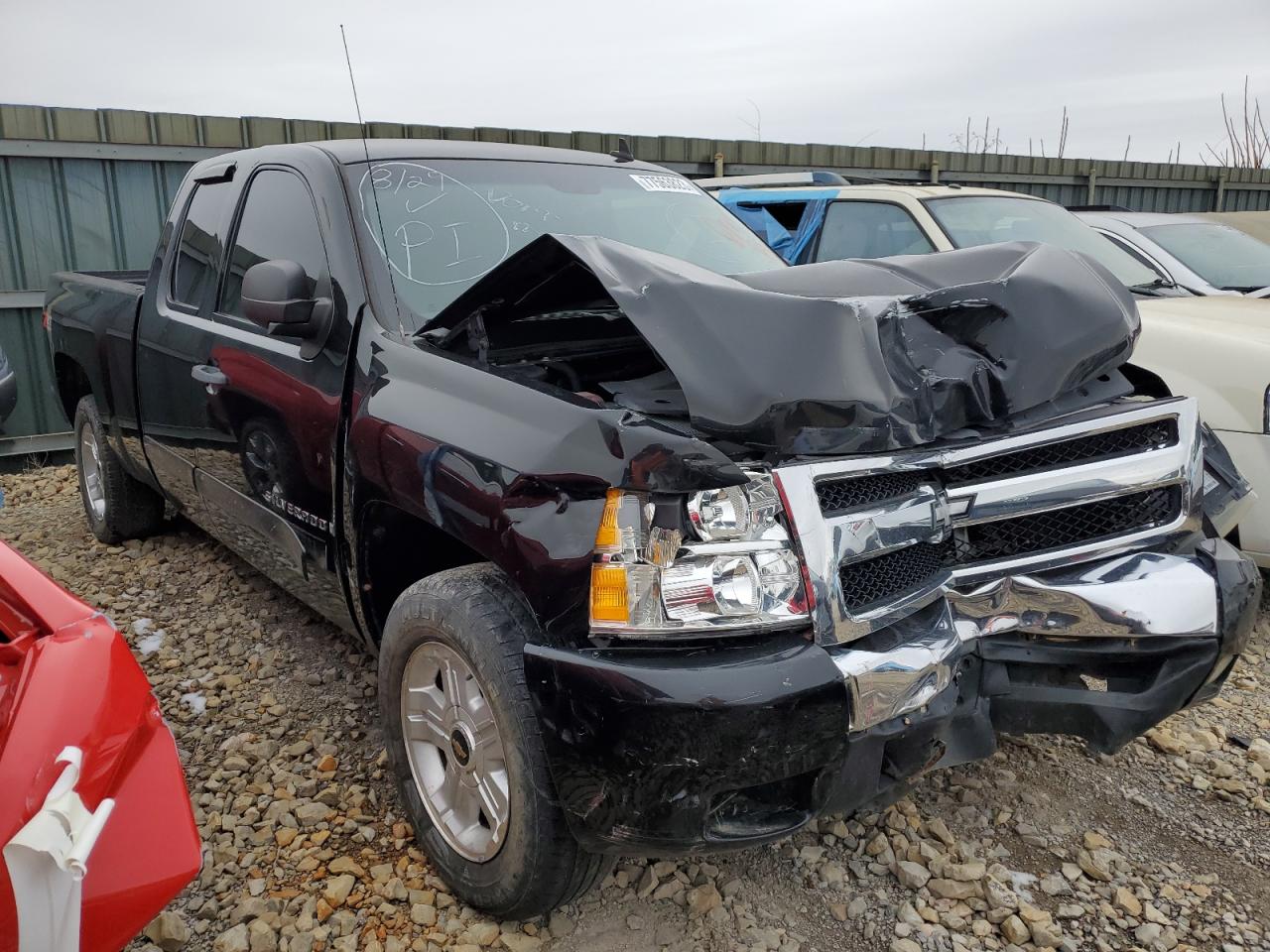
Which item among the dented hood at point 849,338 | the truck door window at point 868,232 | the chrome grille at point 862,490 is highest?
the truck door window at point 868,232

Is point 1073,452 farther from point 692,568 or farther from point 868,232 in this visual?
point 868,232

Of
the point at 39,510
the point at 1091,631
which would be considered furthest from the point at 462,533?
the point at 39,510

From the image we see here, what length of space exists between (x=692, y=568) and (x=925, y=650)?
1.64 ft

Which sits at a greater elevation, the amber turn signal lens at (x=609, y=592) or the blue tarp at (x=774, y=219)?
the blue tarp at (x=774, y=219)

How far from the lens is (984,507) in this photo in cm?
210

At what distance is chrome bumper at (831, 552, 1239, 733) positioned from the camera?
74.4 inches

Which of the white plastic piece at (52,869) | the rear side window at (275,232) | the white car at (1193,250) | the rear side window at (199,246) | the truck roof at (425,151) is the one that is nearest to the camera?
the white plastic piece at (52,869)

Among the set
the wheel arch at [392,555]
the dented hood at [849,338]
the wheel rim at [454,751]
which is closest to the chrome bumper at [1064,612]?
the dented hood at [849,338]

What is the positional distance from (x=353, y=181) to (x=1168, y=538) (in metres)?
2.44

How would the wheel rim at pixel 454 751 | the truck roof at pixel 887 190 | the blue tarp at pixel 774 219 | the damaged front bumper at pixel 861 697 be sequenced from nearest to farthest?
the damaged front bumper at pixel 861 697 → the wheel rim at pixel 454 751 → the truck roof at pixel 887 190 → the blue tarp at pixel 774 219

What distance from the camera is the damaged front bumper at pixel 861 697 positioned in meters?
1.74

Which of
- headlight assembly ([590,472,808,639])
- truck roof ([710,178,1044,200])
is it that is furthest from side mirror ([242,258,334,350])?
truck roof ([710,178,1044,200])

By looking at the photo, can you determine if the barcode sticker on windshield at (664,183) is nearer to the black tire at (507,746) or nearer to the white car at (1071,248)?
the white car at (1071,248)

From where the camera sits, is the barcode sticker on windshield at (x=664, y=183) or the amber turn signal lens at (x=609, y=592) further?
the barcode sticker on windshield at (x=664, y=183)
